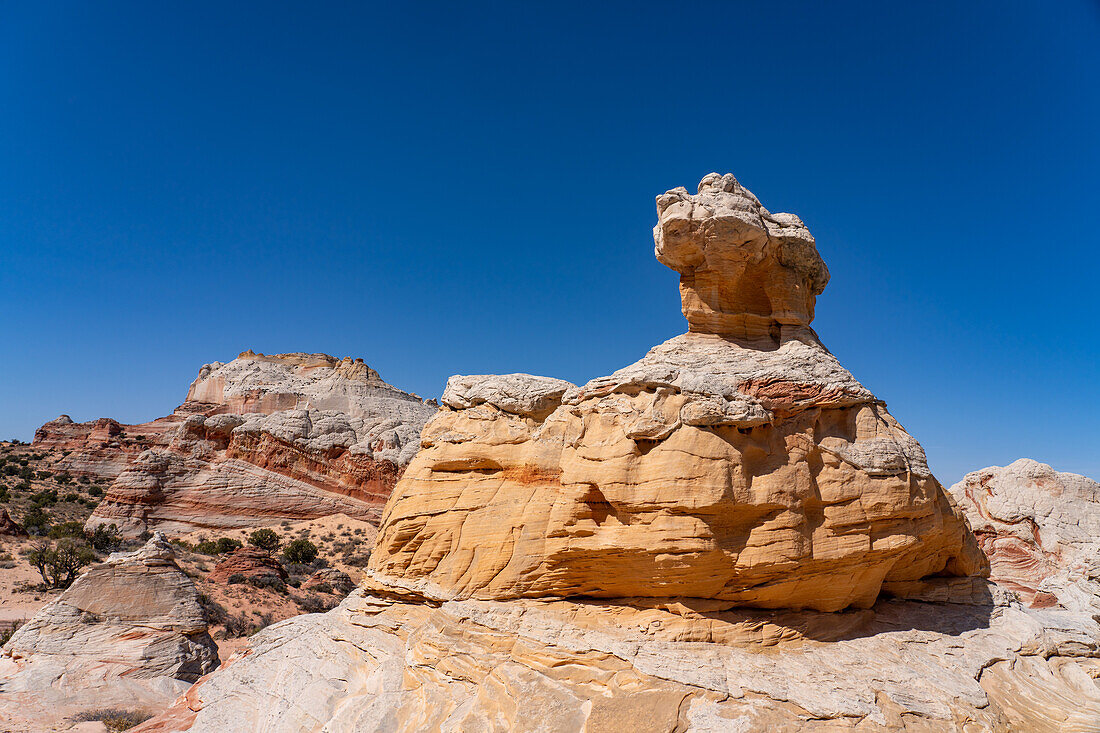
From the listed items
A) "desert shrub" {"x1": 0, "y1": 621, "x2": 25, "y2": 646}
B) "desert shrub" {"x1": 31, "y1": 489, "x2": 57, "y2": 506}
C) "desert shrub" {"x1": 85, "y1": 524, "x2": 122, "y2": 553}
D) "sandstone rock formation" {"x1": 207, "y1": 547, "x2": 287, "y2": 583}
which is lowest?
"desert shrub" {"x1": 0, "y1": 621, "x2": 25, "y2": 646}

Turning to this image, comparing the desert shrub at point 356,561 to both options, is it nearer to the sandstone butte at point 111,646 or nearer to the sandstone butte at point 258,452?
the sandstone butte at point 258,452

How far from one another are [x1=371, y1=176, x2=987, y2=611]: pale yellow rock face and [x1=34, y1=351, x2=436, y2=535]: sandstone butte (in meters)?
31.2

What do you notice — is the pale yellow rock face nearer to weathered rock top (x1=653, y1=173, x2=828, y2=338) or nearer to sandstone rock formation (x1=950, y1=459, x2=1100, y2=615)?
weathered rock top (x1=653, y1=173, x2=828, y2=338)

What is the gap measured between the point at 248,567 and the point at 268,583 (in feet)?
4.97

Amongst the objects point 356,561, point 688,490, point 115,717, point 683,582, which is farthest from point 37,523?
point 688,490

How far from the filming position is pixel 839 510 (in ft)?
29.4

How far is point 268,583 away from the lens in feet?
79.1

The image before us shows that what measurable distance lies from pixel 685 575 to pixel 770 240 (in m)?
7.06

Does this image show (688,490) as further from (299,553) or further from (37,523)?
(37,523)

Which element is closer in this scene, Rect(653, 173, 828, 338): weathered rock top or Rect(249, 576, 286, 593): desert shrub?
Rect(653, 173, 828, 338): weathered rock top

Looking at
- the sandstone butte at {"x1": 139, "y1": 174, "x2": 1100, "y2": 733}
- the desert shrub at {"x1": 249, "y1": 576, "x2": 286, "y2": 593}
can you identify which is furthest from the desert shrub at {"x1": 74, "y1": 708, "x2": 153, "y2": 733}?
the desert shrub at {"x1": 249, "y1": 576, "x2": 286, "y2": 593}

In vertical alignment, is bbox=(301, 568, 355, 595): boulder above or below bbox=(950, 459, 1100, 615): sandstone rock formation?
below

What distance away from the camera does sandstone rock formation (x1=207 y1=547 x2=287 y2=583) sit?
24.2 m

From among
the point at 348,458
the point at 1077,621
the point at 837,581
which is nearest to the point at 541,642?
Result: the point at 837,581
